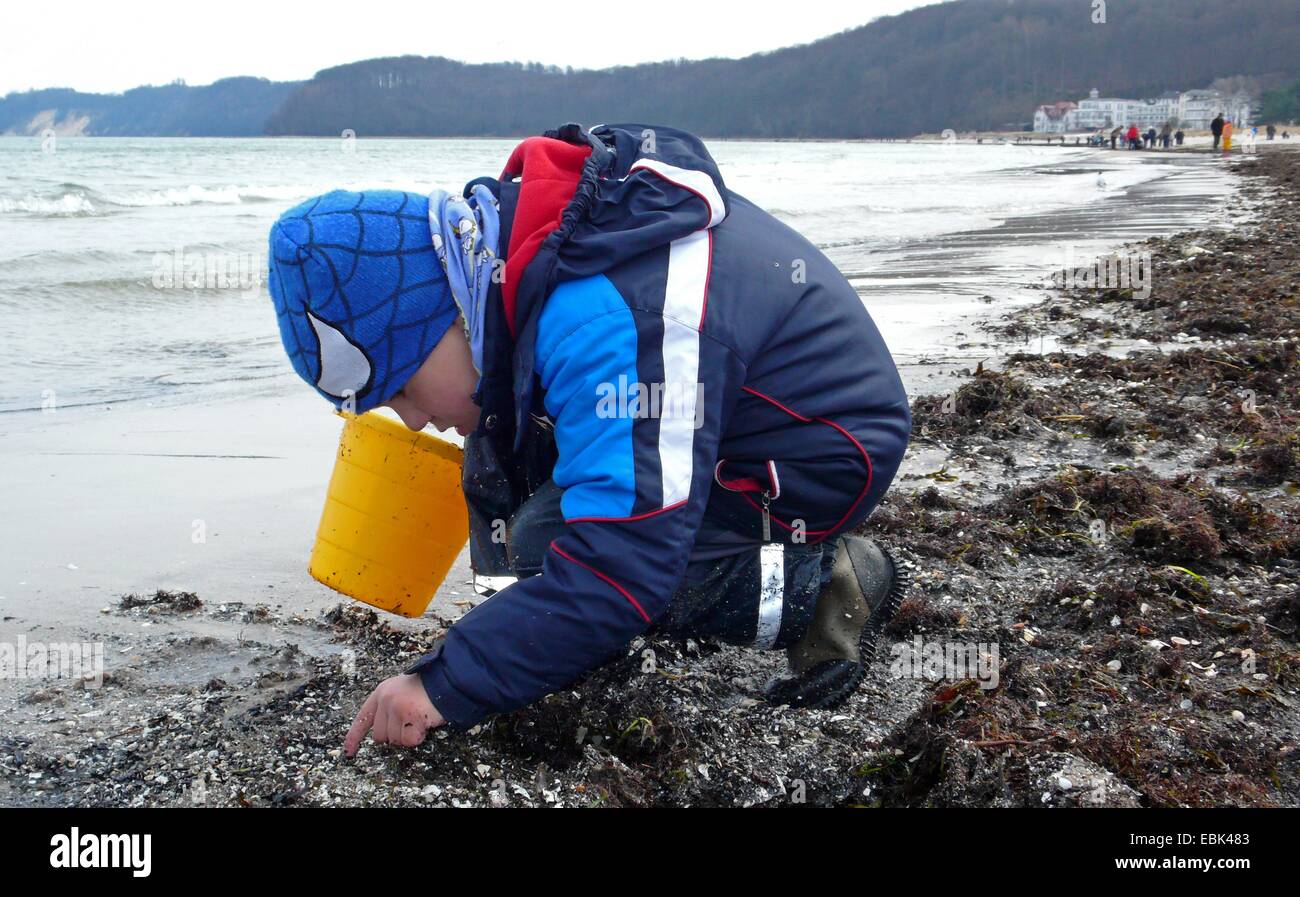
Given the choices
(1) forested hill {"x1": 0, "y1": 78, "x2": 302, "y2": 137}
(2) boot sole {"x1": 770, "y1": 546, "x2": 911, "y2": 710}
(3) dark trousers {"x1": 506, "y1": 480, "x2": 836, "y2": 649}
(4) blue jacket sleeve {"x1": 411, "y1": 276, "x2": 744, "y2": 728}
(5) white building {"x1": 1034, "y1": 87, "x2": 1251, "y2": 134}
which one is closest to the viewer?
(4) blue jacket sleeve {"x1": 411, "y1": 276, "x2": 744, "y2": 728}

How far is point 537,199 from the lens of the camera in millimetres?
1753

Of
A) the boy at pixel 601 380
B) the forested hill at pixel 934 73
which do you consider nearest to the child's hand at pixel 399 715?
the boy at pixel 601 380

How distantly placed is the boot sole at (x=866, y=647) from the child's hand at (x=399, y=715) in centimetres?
74

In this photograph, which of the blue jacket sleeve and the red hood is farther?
the red hood

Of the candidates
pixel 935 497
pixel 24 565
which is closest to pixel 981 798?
pixel 935 497

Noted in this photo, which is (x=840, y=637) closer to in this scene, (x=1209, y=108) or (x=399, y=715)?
(x=399, y=715)

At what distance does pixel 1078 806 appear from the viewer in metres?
1.65

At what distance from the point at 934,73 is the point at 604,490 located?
16133 cm

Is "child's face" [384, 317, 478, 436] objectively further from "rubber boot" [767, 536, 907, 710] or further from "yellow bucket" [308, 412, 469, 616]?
"rubber boot" [767, 536, 907, 710]

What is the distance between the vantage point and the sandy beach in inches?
72.8

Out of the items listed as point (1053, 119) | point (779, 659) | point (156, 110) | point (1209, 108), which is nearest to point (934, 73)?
point (1053, 119)

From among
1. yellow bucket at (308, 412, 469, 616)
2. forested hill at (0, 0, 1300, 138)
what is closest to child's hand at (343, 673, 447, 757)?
yellow bucket at (308, 412, 469, 616)

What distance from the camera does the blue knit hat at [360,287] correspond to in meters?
1.72
